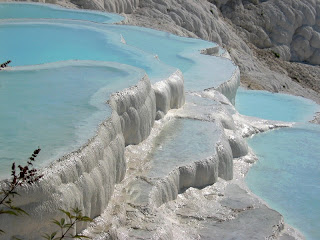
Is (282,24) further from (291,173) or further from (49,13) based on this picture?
(291,173)

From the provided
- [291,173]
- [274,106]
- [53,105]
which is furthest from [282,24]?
[53,105]

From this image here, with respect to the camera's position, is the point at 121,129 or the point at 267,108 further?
the point at 267,108

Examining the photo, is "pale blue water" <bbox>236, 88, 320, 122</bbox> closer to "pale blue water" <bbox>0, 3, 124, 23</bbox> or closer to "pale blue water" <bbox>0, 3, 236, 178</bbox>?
"pale blue water" <bbox>0, 3, 236, 178</bbox>

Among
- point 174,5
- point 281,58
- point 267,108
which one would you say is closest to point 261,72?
point 174,5

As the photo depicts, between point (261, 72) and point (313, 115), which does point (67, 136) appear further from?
point (261, 72)

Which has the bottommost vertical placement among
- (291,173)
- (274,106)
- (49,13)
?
(274,106)

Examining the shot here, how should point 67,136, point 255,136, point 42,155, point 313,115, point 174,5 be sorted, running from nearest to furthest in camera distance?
point 42,155 → point 67,136 → point 255,136 → point 313,115 → point 174,5

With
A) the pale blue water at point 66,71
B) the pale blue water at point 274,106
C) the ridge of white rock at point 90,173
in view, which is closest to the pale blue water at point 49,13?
the pale blue water at point 66,71
